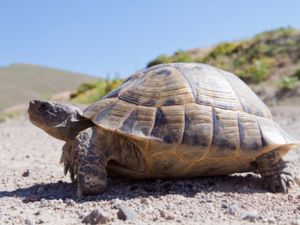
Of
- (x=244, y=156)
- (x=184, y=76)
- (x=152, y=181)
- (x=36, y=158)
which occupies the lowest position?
(x=36, y=158)

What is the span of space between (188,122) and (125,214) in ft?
3.72

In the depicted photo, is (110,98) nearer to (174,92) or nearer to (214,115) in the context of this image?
(174,92)

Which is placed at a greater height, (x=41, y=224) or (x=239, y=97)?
(x=239, y=97)

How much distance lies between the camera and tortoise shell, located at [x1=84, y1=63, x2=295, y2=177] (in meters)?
4.38

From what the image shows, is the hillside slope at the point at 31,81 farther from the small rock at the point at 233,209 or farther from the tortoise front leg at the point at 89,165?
the small rock at the point at 233,209

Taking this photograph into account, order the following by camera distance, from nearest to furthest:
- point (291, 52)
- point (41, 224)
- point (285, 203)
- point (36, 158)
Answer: point (41, 224)
point (285, 203)
point (36, 158)
point (291, 52)

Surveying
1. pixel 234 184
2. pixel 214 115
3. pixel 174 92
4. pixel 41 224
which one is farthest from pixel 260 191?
pixel 41 224

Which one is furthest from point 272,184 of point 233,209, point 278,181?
point 233,209

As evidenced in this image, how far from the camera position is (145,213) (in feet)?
12.5

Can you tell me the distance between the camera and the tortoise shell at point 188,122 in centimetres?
438

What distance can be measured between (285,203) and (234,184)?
70 cm

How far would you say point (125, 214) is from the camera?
3.65 meters

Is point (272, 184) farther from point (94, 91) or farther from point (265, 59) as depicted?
point (94, 91)

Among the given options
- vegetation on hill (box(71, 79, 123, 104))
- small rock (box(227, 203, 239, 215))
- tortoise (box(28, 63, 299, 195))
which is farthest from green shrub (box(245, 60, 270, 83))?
small rock (box(227, 203, 239, 215))
